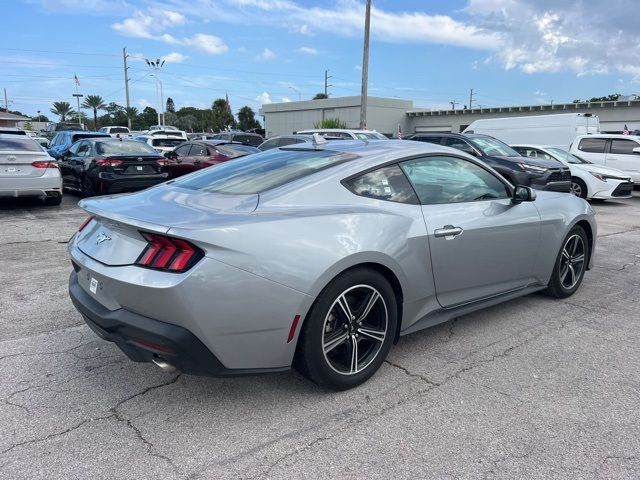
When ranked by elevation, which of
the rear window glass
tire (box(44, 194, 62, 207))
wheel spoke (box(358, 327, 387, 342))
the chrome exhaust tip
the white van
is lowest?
tire (box(44, 194, 62, 207))

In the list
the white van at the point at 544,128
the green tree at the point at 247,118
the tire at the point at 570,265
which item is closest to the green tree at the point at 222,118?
the green tree at the point at 247,118

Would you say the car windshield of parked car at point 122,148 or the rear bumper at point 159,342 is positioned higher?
the car windshield of parked car at point 122,148

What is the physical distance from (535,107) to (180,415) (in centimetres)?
4249

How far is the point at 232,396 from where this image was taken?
10.1 ft

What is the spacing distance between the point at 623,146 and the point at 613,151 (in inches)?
11.7

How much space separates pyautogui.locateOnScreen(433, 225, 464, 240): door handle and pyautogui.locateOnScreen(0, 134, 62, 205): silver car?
8.52 metres

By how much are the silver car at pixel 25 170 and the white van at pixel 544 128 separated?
15.2 m

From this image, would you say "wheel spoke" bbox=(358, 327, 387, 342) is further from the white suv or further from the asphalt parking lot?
the white suv

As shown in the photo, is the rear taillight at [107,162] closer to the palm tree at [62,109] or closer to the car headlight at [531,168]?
the car headlight at [531,168]

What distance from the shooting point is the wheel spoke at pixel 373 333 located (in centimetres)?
314

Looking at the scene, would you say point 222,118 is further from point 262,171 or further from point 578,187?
point 262,171

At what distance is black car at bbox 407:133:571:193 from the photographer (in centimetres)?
1148

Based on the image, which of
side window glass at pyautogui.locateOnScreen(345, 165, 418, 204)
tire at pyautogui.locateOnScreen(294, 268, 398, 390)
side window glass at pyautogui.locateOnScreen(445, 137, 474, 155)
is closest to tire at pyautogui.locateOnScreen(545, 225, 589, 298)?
side window glass at pyautogui.locateOnScreen(345, 165, 418, 204)

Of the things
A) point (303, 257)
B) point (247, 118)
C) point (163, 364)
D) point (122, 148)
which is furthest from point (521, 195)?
point (247, 118)
